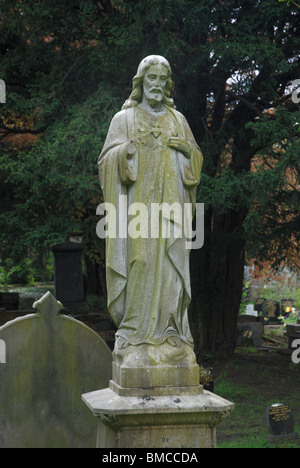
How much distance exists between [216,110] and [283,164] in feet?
11.7

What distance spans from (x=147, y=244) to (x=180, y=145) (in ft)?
2.94

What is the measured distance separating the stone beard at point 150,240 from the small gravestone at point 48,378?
84 centimetres

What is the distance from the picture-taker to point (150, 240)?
5.71 m

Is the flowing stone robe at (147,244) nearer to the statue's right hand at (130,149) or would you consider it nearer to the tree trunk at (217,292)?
the statue's right hand at (130,149)

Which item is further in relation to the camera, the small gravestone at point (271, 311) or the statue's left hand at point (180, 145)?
the small gravestone at point (271, 311)

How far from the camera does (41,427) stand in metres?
6.18

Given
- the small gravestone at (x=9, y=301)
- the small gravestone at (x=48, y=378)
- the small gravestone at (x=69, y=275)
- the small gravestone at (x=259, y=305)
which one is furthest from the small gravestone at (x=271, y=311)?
the small gravestone at (x=48, y=378)

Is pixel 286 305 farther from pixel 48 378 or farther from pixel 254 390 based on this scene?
pixel 48 378

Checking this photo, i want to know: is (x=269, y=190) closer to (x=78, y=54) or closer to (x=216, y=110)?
(x=216, y=110)

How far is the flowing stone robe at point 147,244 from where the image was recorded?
222 inches

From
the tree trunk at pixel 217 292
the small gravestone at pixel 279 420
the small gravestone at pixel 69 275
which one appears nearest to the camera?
the small gravestone at pixel 279 420

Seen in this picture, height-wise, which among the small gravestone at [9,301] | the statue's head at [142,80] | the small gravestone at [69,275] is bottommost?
the small gravestone at [9,301]

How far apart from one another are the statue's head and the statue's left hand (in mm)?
390

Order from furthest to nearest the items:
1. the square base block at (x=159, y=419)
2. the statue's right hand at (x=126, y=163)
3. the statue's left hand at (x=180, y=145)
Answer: the statue's left hand at (x=180, y=145)
the statue's right hand at (x=126, y=163)
the square base block at (x=159, y=419)
